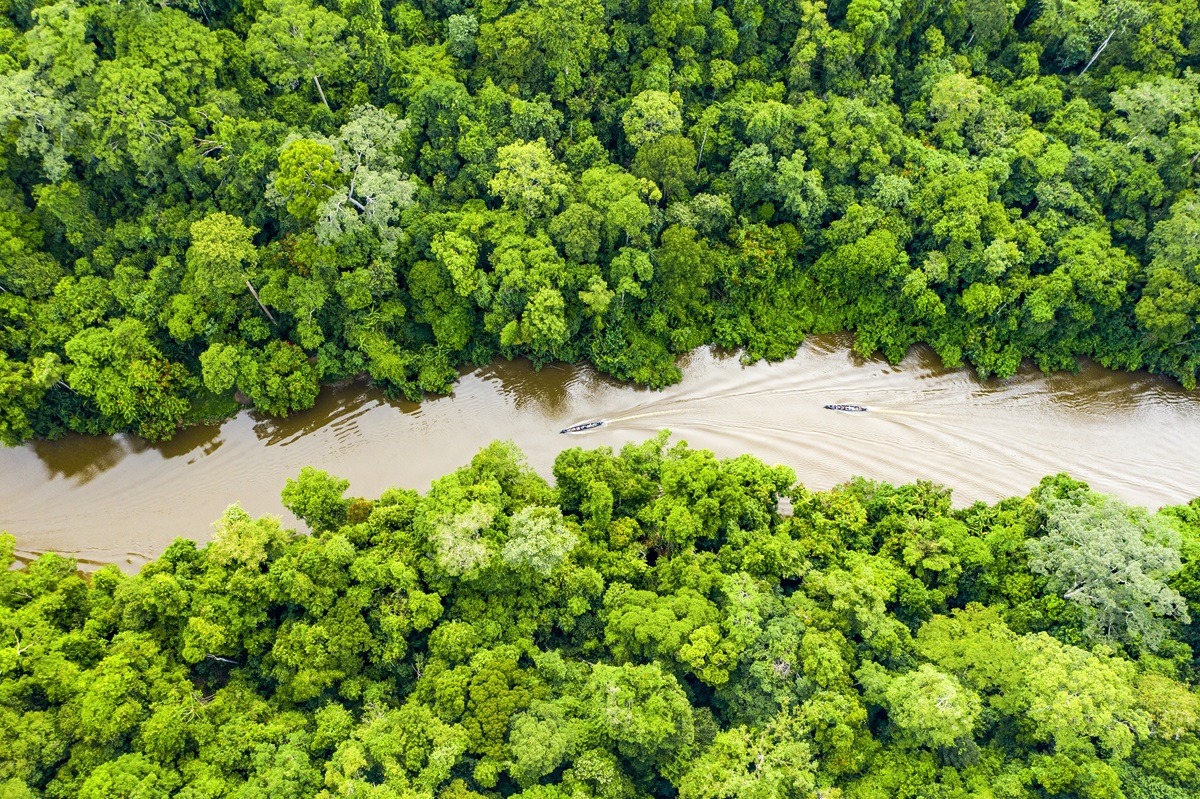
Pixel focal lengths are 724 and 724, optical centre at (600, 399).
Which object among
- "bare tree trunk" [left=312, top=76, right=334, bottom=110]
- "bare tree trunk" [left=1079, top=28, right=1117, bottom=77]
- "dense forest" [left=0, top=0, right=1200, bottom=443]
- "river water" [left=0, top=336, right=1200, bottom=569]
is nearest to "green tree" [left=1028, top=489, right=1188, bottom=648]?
"river water" [left=0, top=336, right=1200, bottom=569]

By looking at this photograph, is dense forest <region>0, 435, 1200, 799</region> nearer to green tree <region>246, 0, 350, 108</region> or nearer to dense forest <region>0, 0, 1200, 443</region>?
dense forest <region>0, 0, 1200, 443</region>

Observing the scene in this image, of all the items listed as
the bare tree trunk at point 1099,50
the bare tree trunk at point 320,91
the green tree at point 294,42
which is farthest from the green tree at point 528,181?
the bare tree trunk at point 1099,50

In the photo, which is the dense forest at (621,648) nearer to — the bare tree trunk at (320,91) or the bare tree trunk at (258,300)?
the bare tree trunk at (258,300)

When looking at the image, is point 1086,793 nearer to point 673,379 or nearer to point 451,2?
point 673,379

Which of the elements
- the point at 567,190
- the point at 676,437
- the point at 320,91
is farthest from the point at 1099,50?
the point at 320,91

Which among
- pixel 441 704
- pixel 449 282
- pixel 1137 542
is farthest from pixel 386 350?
pixel 1137 542

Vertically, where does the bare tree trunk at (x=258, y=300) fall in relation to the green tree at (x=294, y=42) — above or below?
below

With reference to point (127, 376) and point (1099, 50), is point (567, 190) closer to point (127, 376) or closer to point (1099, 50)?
point (127, 376)
